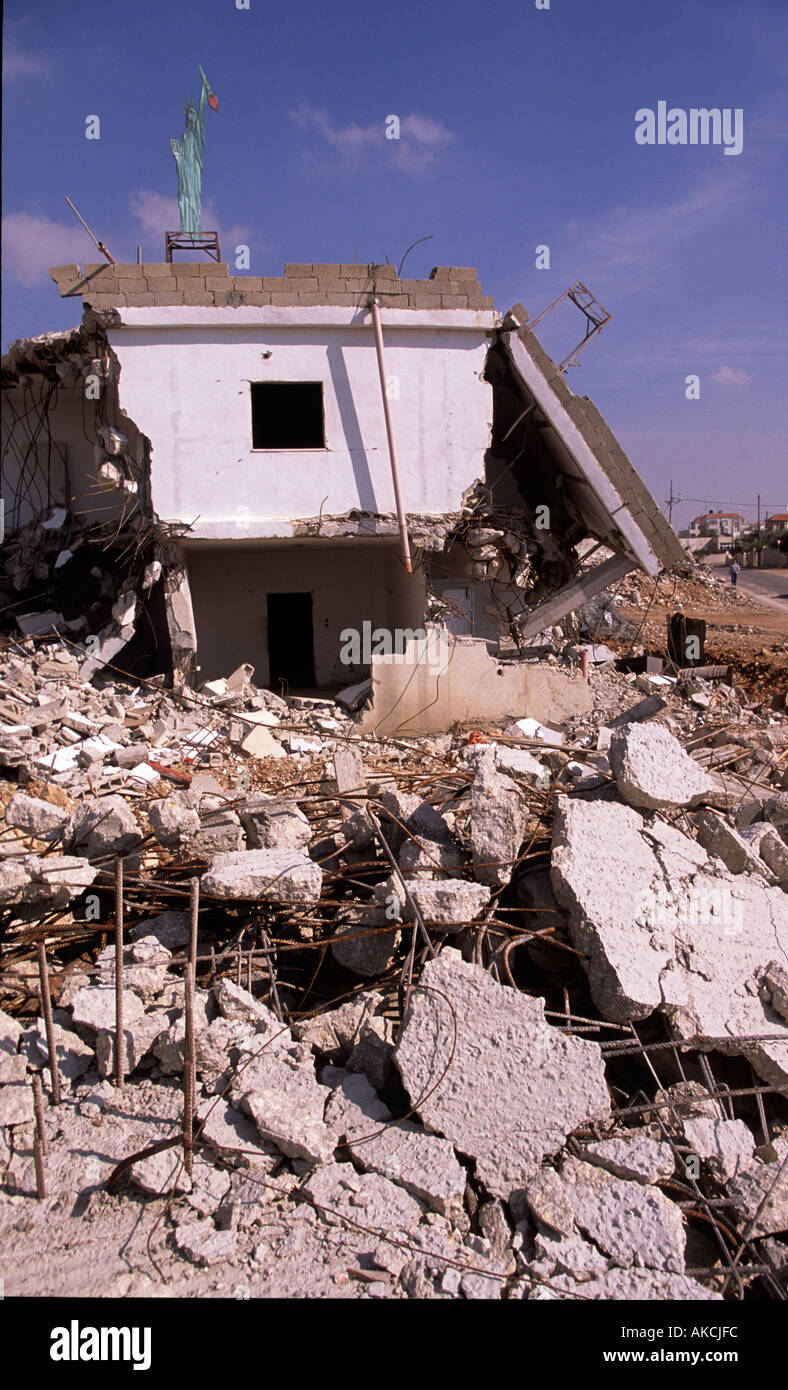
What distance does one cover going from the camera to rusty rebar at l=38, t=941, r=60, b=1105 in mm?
3582

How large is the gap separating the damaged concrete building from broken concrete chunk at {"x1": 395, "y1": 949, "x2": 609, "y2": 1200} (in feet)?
23.9

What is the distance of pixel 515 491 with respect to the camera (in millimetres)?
14727

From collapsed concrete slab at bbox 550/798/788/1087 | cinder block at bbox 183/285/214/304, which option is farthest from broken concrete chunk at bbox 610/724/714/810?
cinder block at bbox 183/285/214/304

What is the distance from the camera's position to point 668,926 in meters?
4.34

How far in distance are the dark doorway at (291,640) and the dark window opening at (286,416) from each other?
2.64m

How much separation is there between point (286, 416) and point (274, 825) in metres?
11.9

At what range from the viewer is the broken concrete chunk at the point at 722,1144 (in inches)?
143

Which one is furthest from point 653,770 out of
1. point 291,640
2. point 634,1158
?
point 291,640

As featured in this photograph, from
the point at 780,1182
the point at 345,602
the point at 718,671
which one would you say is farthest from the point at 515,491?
the point at 780,1182

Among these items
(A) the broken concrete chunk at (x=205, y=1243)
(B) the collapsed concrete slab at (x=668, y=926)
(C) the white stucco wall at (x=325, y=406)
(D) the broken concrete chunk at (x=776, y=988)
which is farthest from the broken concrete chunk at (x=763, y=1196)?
(C) the white stucco wall at (x=325, y=406)

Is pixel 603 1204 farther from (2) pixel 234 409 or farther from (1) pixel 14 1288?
(2) pixel 234 409

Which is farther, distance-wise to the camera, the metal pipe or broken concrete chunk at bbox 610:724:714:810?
the metal pipe

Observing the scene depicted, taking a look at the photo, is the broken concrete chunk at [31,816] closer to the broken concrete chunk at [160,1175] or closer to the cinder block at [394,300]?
the broken concrete chunk at [160,1175]

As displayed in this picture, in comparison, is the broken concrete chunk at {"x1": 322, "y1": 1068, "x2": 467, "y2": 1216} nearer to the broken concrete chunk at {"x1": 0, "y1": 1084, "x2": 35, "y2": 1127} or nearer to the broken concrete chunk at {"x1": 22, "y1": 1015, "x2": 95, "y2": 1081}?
the broken concrete chunk at {"x1": 22, "y1": 1015, "x2": 95, "y2": 1081}
